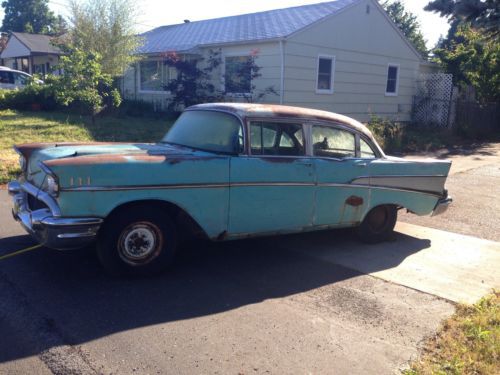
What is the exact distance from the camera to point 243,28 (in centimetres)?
1866

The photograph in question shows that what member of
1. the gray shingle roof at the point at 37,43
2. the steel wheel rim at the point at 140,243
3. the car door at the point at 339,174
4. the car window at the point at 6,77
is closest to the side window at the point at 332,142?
the car door at the point at 339,174

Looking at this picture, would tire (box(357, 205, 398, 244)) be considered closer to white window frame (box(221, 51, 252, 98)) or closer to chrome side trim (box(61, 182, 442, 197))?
chrome side trim (box(61, 182, 442, 197))

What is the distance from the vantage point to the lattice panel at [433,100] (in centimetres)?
2048

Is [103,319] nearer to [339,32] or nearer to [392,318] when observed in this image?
[392,318]

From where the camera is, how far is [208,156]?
4801 mm

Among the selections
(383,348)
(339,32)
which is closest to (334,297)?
(383,348)

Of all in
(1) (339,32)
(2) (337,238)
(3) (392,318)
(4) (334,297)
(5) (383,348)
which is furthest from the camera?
(1) (339,32)

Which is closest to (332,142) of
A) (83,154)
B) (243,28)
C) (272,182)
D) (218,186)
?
(272,182)

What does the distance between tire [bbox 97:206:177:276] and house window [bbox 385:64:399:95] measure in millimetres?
17621

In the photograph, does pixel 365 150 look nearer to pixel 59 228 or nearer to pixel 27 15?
pixel 59 228

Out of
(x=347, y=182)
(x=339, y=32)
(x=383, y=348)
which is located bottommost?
(x=383, y=348)

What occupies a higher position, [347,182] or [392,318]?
[347,182]

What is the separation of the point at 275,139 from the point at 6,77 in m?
23.4

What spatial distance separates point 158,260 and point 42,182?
1.27 m
